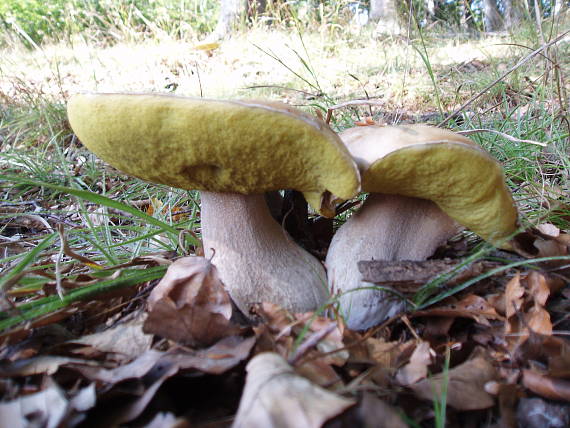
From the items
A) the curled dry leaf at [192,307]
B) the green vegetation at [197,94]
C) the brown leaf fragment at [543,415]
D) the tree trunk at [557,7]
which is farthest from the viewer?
the tree trunk at [557,7]

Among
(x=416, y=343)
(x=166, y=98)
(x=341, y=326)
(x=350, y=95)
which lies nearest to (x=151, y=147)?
(x=166, y=98)

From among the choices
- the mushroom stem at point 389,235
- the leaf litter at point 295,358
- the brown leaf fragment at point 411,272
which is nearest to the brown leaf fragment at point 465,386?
the leaf litter at point 295,358

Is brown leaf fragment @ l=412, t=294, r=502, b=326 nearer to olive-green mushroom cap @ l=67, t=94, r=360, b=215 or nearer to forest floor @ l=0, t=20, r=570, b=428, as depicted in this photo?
forest floor @ l=0, t=20, r=570, b=428

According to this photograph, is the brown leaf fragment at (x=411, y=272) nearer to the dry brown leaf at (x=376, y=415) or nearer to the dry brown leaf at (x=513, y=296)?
the dry brown leaf at (x=513, y=296)

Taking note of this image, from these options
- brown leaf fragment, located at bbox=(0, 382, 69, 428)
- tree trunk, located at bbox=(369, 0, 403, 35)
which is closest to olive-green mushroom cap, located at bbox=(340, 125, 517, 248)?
brown leaf fragment, located at bbox=(0, 382, 69, 428)

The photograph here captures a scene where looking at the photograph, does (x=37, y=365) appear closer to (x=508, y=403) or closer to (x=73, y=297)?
(x=73, y=297)

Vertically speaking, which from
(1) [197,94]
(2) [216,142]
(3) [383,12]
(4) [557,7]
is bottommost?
(2) [216,142]

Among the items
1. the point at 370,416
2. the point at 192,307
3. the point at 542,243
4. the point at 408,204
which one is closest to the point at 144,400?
the point at 192,307
